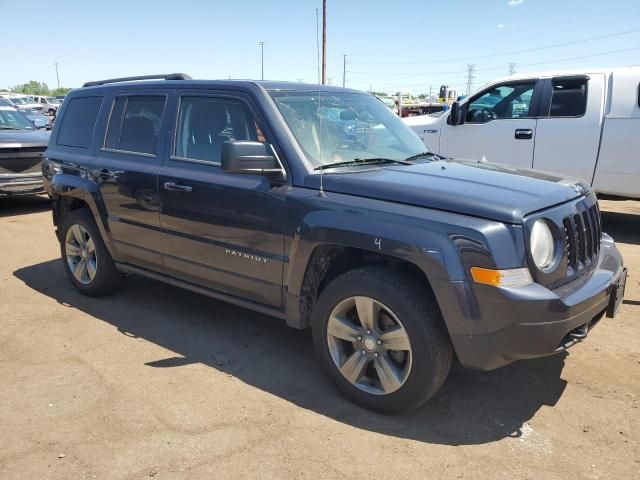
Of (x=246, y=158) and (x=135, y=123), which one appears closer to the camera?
(x=246, y=158)

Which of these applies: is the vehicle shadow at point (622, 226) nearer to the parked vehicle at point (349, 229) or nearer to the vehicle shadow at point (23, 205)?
the parked vehicle at point (349, 229)

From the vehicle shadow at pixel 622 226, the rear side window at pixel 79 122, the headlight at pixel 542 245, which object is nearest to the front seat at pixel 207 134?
the rear side window at pixel 79 122

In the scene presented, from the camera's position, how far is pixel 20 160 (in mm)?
8914

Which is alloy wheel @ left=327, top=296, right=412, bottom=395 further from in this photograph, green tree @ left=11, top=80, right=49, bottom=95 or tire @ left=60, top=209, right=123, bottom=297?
green tree @ left=11, top=80, right=49, bottom=95

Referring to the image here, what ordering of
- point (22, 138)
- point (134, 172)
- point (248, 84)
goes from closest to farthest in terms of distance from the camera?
1. point (248, 84)
2. point (134, 172)
3. point (22, 138)

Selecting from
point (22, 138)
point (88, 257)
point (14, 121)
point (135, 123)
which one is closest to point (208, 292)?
point (135, 123)

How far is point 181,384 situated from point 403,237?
1.72m

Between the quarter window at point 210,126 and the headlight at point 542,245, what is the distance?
1784 millimetres

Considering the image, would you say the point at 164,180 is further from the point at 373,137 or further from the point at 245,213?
the point at 373,137

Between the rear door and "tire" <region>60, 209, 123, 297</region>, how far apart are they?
0.30 m

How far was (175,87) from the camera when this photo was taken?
4.16m

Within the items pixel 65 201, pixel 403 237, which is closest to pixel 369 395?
pixel 403 237

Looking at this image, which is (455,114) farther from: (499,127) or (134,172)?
(134,172)

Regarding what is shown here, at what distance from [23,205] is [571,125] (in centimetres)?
900
